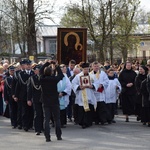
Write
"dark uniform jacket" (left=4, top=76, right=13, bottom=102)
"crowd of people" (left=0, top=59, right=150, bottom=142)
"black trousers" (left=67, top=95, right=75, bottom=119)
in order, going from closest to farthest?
"crowd of people" (left=0, top=59, right=150, bottom=142) → "dark uniform jacket" (left=4, top=76, right=13, bottom=102) → "black trousers" (left=67, top=95, right=75, bottom=119)

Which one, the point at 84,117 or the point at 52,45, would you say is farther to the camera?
the point at 52,45

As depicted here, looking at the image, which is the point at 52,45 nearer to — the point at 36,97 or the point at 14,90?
the point at 14,90

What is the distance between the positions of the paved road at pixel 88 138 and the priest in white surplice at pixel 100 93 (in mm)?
373

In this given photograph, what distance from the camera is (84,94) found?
47.4 ft

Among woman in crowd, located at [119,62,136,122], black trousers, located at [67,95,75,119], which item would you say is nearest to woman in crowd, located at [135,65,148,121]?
woman in crowd, located at [119,62,136,122]

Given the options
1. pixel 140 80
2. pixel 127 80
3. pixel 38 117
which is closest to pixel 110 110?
pixel 127 80

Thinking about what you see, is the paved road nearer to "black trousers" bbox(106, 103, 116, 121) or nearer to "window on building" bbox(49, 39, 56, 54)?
"black trousers" bbox(106, 103, 116, 121)

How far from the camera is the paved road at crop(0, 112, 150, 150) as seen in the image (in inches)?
434

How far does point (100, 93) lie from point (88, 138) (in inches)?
110

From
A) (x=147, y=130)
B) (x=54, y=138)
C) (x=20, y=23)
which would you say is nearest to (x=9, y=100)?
(x=54, y=138)

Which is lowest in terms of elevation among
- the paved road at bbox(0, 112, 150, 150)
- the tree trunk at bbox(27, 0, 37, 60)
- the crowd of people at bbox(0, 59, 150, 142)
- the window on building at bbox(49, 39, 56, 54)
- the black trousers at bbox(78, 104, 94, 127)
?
the paved road at bbox(0, 112, 150, 150)

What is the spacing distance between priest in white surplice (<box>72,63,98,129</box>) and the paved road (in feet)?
1.09

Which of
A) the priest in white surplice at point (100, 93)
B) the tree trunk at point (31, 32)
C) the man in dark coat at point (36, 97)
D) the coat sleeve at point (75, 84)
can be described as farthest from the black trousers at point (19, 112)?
the tree trunk at point (31, 32)

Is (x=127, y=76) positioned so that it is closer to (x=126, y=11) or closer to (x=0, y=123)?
(x=0, y=123)
